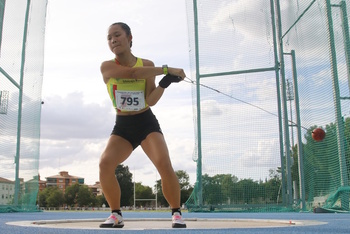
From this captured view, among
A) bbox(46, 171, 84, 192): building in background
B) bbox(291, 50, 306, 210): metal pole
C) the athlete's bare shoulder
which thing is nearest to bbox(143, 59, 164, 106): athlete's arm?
the athlete's bare shoulder

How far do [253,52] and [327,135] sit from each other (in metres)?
2.65

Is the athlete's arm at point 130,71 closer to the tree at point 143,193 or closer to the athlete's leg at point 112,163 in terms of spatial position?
the athlete's leg at point 112,163

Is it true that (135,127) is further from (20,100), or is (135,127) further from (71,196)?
(71,196)

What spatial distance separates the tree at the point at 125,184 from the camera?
241 feet

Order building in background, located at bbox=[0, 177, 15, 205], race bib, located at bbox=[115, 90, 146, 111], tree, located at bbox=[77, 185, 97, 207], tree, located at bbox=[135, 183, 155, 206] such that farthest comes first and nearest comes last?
tree, located at bbox=[77, 185, 97, 207]
tree, located at bbox=[135, 183, 155, 206]
building in background, located at bbox=[0, 177, 15, 205]
race bib, located at bbox=[115, 90, 146, 111]

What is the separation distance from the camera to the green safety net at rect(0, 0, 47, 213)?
929 centimetres

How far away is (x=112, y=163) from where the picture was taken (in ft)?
10.3

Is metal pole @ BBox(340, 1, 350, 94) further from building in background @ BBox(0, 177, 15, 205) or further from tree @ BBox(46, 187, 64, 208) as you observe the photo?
tree @ BBox(46, 187, 64, 208)

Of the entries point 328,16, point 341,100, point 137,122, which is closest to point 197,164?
point 341,100

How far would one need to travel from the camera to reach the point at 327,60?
7.84 m

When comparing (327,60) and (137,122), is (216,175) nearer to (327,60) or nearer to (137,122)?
(327,60)

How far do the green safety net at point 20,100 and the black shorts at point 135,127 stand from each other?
6504 mm

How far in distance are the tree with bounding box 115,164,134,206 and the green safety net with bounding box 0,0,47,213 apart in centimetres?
6241

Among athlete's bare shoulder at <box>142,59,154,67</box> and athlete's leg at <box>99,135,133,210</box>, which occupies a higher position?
athlete's bare shoulder at <box>142,59,154,67</box>
